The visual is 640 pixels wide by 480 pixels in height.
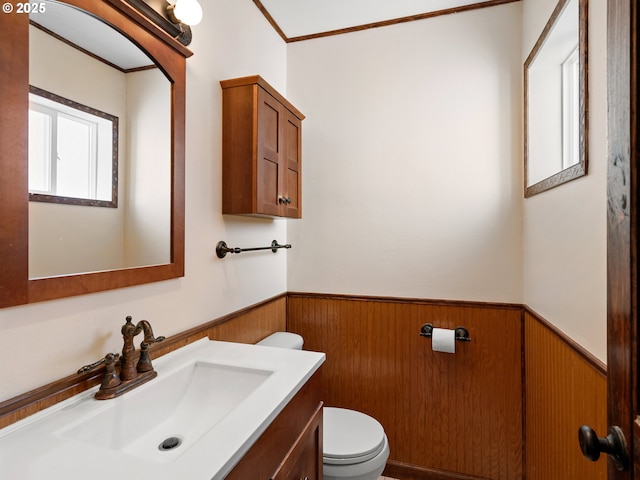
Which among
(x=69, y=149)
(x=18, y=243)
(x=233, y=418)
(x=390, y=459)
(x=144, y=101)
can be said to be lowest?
(x=390, y=459)

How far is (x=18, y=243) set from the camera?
773 millimetres

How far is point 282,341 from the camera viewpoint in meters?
1.82

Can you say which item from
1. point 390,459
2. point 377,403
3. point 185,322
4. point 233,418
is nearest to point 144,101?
point 185,322

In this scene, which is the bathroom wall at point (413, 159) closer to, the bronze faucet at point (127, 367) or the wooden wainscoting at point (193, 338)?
the wooden wainscoting at point (193, 338)

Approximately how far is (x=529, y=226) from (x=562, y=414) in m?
0.84

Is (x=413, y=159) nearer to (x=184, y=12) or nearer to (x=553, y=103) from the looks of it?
(x=553, y=103)

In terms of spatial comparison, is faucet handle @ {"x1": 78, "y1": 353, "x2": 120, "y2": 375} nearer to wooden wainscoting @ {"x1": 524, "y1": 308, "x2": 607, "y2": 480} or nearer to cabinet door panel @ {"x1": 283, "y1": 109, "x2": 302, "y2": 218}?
cabinet door panel @ {"x1": 283, "y1": 109, "x2": 302, "y2": 218}

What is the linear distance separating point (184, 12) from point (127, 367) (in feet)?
3.93

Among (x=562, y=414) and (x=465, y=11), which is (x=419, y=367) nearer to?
(x=562, y=414)

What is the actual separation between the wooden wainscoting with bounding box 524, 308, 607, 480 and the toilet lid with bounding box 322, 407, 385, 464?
688mm

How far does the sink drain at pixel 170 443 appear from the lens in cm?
93

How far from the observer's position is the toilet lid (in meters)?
1.43

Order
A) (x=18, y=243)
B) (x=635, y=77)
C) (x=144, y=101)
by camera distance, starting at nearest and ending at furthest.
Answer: (x=635, y=77), (x=18, y=243), (x=144, y=101)

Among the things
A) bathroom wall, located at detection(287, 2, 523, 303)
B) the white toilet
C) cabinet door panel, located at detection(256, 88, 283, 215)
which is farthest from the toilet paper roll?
cabinet door panel, located at detection(256, 88, 283, 215)
